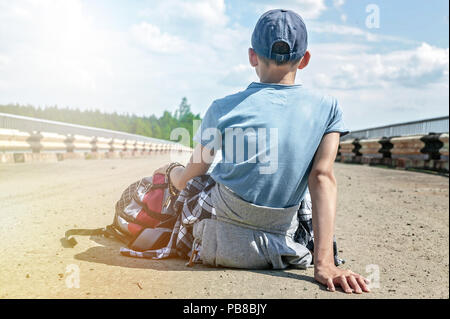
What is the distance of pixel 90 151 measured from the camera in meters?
15.3

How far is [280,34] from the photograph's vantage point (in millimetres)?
2236

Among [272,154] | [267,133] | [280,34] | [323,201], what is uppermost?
[280,34]

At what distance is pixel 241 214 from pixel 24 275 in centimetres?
115

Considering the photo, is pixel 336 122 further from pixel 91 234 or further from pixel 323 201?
pixel 91 234

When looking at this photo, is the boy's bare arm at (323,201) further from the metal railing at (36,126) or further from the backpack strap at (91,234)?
the metal railing at (36,126)

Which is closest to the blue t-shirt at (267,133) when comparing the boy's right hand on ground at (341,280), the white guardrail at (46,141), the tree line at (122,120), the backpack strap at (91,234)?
the boy's right hand on ground at (341,280)

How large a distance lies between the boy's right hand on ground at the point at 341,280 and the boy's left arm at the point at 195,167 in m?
0.84

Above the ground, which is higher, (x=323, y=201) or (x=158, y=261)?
(x=323, y=201)

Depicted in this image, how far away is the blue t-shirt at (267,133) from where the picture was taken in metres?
2.27

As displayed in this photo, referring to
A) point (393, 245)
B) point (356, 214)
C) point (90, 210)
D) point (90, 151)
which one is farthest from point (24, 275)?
point (90, 151)

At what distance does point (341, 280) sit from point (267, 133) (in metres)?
0.82

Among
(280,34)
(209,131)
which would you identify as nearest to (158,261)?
(209,131)

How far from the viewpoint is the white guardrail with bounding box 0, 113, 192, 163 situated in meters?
10.2
